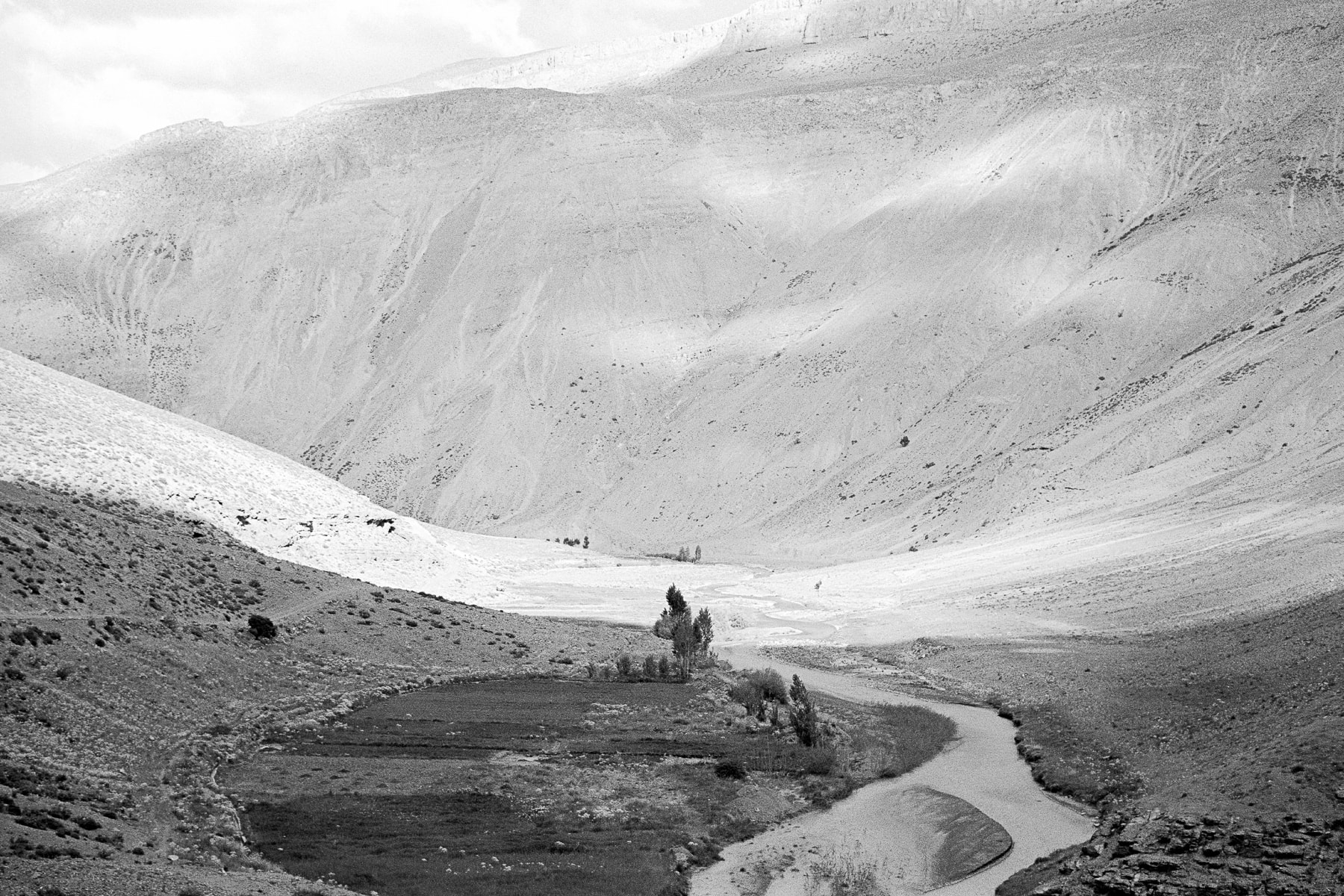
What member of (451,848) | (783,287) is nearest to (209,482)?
(451,848)

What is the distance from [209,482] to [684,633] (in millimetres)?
16861

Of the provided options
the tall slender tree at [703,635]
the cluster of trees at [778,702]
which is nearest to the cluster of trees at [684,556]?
the tall slender tree at [703,635]

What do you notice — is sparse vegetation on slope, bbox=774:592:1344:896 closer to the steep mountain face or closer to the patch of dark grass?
the patch of dark grass

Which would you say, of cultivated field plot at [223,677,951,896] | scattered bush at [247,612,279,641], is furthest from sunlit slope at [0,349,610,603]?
cultivated field plot at [223,677,951,896]

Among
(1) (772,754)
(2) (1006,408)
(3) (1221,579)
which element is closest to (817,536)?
(2) (1006,408)

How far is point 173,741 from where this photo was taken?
2461 centimetres

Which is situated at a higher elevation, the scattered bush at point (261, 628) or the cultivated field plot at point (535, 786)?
the scattered bush at point (261, 628)

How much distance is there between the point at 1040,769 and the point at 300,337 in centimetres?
8980

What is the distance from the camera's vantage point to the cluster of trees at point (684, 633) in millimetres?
38469

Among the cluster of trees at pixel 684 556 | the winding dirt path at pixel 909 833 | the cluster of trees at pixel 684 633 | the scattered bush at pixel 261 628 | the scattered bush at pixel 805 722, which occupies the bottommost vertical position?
the winding dirt path at pixel 909 833

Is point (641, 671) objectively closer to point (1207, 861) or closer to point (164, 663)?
point (164, 663)

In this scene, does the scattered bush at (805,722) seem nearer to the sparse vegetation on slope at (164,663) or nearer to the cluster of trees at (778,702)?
the cluster of trees at (778,702)

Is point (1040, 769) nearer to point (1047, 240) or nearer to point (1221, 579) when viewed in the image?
point (1221, 579)

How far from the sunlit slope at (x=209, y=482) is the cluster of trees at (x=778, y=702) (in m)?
17.7
